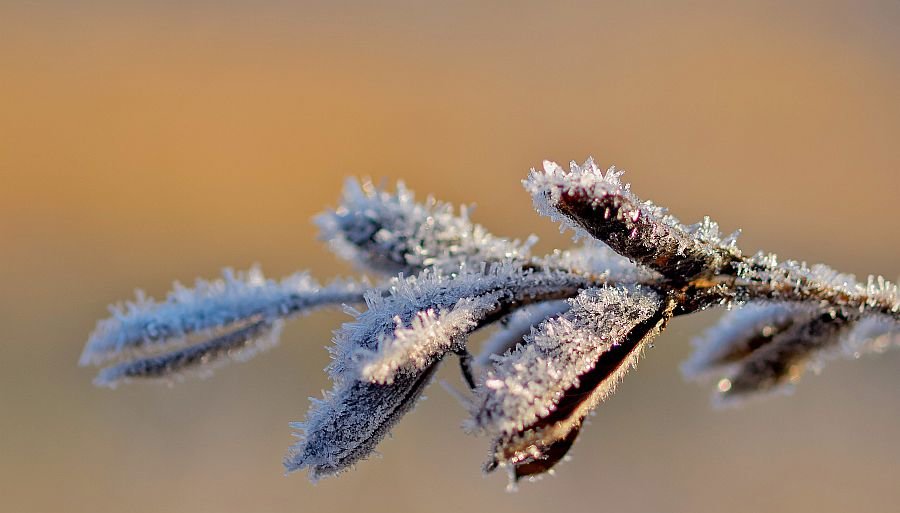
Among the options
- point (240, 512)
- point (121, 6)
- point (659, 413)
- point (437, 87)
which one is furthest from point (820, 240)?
point (121, 6)

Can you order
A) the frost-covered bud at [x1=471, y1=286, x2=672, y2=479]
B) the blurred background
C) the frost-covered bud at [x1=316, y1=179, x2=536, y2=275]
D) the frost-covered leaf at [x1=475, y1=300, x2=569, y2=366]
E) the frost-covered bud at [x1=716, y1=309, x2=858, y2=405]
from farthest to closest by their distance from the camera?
the blurred background, the frost-covered bud at [x1=716, y1=309, x2=858, y2=405], the frost-covered bud at [x1=316, y1=179, x2=536, y2=275], the frost-covered leaf at [x1=475, y1=300, x2=569, y2=366], the frost-covered bud at [x1=471, y1=286, x2=672, y2=479]

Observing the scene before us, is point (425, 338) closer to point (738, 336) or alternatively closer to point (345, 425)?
point (345, 425)

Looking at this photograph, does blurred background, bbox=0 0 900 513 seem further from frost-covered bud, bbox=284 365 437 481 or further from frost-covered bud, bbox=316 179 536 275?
frost-covered bud, bbox=284 365 437 481

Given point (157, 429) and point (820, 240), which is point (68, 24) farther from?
point (820, 240)

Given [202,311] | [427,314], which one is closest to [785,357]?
[427,314]

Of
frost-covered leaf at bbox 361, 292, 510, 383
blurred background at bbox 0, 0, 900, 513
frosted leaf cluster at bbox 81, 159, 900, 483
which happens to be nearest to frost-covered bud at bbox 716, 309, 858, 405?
frosted leaf cluster at bbox 81, 159, 900, 483

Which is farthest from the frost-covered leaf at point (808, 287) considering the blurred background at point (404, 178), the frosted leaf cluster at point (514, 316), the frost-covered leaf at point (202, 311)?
the blurred background at point (404, 178)
